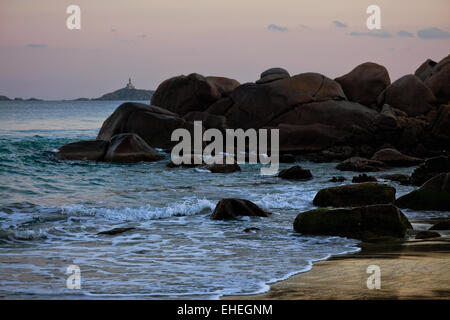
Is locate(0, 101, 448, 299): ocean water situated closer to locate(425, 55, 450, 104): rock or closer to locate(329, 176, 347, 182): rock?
locate(329, 176, 347, 182): rock

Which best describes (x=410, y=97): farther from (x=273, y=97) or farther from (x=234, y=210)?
(x=234, y=210)

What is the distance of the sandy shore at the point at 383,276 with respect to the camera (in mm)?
6240

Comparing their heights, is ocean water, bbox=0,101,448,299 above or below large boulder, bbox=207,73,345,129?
below

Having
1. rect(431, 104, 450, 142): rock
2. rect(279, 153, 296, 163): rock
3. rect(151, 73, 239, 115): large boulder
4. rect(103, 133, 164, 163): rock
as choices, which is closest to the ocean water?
rect(103, 133, 164, 163): rock

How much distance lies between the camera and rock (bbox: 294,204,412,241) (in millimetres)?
10383

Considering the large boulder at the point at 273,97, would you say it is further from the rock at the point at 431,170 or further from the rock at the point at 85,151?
the rock at the point at 431,170

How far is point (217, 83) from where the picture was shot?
34938mm

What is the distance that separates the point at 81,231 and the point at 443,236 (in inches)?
262

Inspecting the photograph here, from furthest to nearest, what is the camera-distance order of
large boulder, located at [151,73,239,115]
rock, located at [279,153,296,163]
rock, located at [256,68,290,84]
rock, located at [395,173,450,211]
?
large boulder, located at [151,73,239,115] < rock, located at [256,68,290,84] < rock, located at [279,153,296,163] < rock, located at [395,173,450,211]

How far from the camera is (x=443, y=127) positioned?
90.3 feet

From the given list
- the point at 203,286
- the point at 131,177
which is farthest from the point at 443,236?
the point at 131,177

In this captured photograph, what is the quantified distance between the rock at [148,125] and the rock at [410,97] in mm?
10845

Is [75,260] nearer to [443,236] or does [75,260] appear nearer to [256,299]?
[256,299]

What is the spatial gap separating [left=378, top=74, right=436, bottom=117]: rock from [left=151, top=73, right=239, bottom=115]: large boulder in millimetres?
8833
